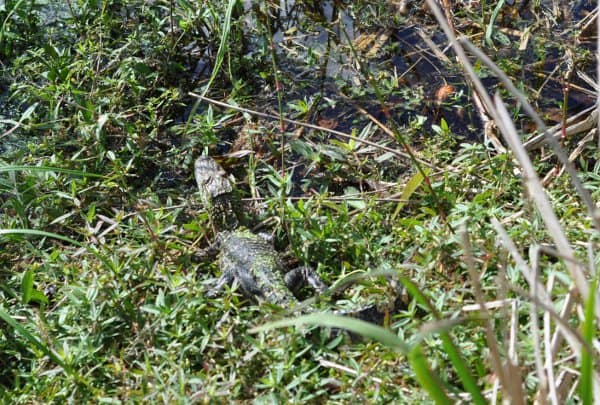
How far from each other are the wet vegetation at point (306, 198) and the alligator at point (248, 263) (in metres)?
0.07

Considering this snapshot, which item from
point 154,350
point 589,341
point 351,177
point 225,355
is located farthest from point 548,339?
point 351,177

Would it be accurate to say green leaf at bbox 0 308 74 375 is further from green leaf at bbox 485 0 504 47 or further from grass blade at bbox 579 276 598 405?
green leaf at bbox 485 0 504 47

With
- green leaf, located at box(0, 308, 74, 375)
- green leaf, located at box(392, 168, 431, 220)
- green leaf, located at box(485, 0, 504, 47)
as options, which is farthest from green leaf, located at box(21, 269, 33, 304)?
green leaf, located at box(485, 0, 504, 47)

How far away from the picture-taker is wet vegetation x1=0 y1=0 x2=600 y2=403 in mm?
3213

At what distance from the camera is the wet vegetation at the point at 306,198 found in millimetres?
3213

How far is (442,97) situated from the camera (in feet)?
17.5

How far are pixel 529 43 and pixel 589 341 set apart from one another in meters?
3.39

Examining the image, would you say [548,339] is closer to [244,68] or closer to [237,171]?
[237,171]

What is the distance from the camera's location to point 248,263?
4.21 meters

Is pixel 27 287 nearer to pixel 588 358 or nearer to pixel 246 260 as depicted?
pixel 246 260

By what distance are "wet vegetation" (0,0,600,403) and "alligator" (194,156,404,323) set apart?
0.24ft

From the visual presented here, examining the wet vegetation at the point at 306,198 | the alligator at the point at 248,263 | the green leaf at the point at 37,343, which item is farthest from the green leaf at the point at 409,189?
the green leaf at the point at 37,343

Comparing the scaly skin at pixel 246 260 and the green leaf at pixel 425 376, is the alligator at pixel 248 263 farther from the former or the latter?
the green leaf at pixel 425 376

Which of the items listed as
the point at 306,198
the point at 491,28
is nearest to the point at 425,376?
the point at 306,198
